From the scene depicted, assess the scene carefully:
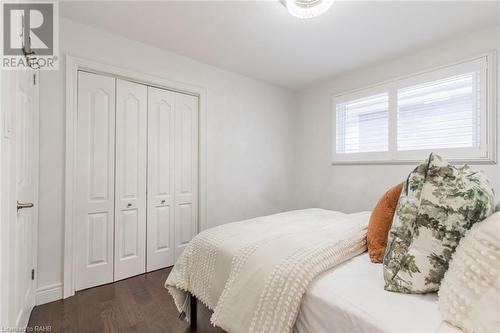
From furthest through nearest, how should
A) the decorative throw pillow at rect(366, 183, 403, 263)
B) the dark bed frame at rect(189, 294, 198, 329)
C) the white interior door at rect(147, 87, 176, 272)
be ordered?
the white interior door at rect(147, 87, 176, 272) → the dark bed frame at rect(189, 294, 198, 329) → the decorative throw pillow at rect(366, 183, 403, 263)

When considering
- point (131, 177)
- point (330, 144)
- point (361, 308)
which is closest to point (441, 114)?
point (330, 144)

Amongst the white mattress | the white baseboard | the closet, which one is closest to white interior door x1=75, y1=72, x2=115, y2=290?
the closet

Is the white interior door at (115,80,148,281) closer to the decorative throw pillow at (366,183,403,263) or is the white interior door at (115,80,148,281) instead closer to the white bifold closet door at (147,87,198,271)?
the white bifold closet door at (147,87,198,271)

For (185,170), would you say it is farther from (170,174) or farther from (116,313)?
(116,313)

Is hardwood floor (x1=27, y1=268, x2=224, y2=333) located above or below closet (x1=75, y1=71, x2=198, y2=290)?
below

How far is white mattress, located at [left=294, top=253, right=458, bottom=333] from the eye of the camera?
30.7 inches

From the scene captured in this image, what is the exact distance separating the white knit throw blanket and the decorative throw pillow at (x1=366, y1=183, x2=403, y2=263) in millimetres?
90

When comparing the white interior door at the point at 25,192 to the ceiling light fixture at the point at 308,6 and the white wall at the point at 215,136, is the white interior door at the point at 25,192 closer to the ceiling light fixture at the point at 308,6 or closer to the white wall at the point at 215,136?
the white wall at the point at 215,136

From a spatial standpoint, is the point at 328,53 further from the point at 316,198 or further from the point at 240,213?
the point at 240,213

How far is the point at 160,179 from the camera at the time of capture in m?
2.68

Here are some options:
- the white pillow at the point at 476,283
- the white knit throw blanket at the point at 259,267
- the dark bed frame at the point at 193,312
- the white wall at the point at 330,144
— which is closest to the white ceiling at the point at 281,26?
the white wall at the point at 330,144

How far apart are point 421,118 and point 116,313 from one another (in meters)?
3.63

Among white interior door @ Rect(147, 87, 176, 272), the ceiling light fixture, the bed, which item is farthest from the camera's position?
white interior door @ Rect(147, 87, 176, 272)

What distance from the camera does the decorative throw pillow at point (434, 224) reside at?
0.89m
